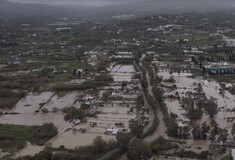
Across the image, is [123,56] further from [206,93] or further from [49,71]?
[206,93]

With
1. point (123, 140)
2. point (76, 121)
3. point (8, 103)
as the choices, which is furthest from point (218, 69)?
point (123, 140)

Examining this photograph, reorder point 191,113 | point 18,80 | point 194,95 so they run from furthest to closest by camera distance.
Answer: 1. point 18,80
2. point 194,95
3. point 191,113

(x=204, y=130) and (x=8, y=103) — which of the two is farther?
(x=8, y=103)

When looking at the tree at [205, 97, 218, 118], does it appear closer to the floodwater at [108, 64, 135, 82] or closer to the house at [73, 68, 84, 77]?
the floodwater at [108, 64, 135, 82]

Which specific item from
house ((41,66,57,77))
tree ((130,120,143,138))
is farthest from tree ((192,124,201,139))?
house ((41,66,57,77))

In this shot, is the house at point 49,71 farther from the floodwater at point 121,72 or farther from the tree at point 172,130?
the tree at point 172,130

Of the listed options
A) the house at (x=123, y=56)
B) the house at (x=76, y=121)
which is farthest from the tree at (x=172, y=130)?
the house at (x=123, y=56)

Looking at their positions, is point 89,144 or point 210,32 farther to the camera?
point 210,32

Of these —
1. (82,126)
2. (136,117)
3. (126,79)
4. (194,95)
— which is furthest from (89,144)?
(126,79)

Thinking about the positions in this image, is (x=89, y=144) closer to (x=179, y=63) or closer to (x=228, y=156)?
(x=228, y=156)
